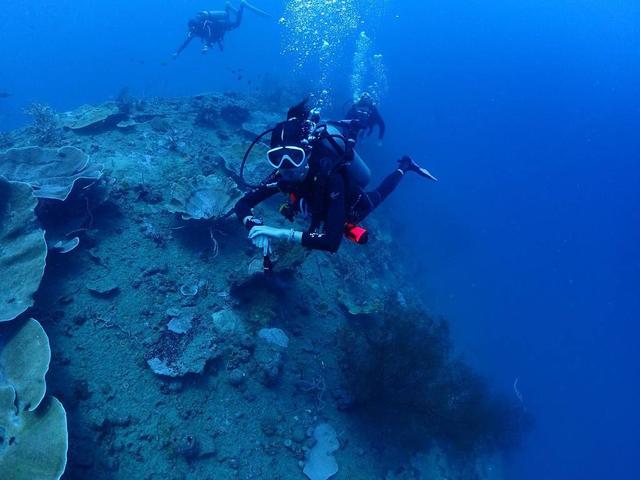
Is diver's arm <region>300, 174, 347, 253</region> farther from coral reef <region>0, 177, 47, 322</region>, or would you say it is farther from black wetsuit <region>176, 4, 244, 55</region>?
black wetsuit <region>176, 4, 244, 55</region>

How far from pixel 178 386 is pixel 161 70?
185ft

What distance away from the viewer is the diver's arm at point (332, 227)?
13.2 feet

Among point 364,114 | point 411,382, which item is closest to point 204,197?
point 411,382

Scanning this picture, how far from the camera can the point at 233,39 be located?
65000mm

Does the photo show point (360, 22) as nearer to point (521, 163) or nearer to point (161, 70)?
point (161, 70)

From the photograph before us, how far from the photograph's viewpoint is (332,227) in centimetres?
404

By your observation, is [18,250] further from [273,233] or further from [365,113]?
[365,113]

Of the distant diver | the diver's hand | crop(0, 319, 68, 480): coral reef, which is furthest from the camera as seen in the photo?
the distant diver

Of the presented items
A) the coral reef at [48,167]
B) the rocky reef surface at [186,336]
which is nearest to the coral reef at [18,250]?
the rocky reef surface at [186,336]

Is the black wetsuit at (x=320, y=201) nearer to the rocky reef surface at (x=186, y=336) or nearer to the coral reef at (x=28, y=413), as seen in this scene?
the rocky reef surface at (x=186, y=336)

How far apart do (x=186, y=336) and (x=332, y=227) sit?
10.9 ft

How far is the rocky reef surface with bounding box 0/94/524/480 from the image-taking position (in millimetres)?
4980

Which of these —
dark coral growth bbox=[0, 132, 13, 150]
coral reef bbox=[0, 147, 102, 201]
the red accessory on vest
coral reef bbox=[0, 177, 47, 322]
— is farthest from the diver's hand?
dark coral growth bbox=[0, 132, 13, 150]

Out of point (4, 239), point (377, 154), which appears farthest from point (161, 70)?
point (4, 239)
